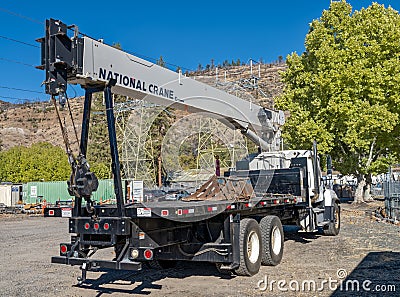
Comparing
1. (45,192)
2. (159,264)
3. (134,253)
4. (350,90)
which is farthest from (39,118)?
(134,253)

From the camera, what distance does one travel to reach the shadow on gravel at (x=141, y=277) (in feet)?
27.4

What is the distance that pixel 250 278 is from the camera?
29.2 feet

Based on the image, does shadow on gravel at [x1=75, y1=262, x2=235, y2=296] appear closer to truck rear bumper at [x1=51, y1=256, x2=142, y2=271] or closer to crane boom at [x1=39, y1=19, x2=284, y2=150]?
truck rear bumper at [x1=51, y1=256, x2=142, y2=271]

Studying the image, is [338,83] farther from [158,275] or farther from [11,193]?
[11,193]

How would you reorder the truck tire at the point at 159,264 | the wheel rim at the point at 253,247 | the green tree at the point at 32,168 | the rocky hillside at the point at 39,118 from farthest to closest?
the rocky hillside at the point at 39,118 → the green tree at the point at 32,168 → the truck tire at the point at 159,264 → the wheel rim at the point at 253,247

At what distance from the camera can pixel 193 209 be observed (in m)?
7.63

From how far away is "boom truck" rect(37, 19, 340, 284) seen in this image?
24.3 feet

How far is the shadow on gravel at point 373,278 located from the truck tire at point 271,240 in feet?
4.81

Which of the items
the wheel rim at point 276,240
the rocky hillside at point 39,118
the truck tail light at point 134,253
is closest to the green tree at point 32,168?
the rocky hillside at point 39,118

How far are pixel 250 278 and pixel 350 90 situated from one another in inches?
743

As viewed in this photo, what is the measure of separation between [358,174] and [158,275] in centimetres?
2239

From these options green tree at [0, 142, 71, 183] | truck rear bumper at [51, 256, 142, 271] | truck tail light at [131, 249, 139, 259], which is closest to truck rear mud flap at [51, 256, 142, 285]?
truck rear bumper at [51, 256, 142, 271]

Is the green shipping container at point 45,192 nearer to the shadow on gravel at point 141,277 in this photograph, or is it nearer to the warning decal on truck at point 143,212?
the shadow on gravel at point 141,277

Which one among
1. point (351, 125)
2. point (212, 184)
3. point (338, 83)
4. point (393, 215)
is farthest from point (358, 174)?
point (212, 184)
